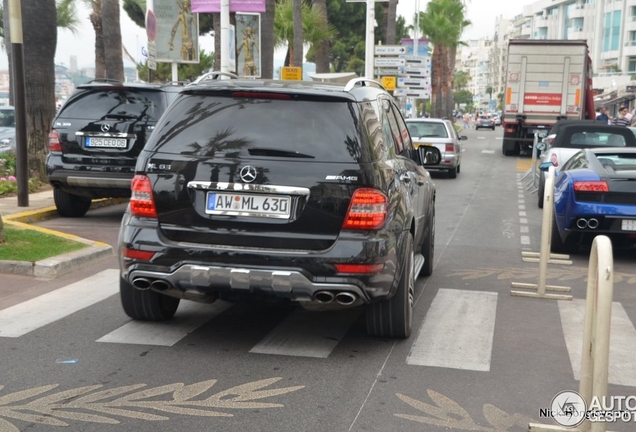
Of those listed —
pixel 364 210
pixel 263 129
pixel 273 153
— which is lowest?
pixel 364 210

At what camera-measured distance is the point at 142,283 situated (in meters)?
6.03

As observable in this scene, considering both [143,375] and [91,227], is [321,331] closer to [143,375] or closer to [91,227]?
[143,375]

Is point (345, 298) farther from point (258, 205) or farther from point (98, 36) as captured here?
point (98, 36)

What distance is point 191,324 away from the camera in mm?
6871

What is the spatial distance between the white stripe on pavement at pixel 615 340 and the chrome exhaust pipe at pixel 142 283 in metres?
2.86

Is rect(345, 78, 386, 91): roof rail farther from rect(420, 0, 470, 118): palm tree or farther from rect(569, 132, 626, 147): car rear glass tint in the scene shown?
rect(420, 0, 470, 118): palm tree

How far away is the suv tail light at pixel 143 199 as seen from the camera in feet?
19.8

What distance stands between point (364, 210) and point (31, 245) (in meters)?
5.06

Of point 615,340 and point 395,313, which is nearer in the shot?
point 395,313

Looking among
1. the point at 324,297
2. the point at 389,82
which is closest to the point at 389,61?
the point at 389,82

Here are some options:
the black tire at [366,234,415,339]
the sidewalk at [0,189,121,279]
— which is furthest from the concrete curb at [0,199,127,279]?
the black tire at [366,234,415,339]

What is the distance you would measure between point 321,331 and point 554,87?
28.0 meters

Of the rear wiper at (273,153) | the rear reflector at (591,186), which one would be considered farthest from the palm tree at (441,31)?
the rear wiper at (273,153)

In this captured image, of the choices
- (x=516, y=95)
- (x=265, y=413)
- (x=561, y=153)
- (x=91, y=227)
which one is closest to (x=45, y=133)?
(x=91, y=227)
